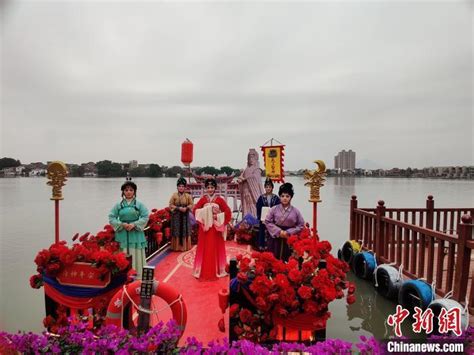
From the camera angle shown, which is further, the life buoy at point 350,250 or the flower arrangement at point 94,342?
the life buoy at point 350,250

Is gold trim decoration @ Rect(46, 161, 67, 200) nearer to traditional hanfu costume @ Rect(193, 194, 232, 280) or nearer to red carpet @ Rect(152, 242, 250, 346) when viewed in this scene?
red carpet @ Rect(152, 242, 250, 346)

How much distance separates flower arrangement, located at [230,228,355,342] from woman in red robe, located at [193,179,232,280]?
2132 mm

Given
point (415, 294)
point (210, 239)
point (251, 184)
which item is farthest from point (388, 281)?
point (251, 184)

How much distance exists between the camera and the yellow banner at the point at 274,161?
7.80m

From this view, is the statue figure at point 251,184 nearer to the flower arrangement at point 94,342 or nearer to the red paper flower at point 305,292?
the red paper flower at point 305,292

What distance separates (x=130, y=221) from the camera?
4.29 m

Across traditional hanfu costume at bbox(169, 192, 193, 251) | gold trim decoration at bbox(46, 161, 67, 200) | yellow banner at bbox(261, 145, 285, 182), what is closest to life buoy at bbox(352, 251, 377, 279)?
yellow banner at bbox(261, 145, 285, 182)

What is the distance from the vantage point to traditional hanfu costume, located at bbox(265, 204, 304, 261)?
4176 mm

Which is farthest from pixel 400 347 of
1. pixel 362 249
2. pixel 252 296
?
pixel 362 249

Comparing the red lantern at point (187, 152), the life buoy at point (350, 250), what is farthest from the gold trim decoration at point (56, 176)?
the life buoy at point (350, 250)

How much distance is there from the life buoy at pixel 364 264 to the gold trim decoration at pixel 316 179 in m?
2.84

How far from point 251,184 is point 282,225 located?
4.14 meters

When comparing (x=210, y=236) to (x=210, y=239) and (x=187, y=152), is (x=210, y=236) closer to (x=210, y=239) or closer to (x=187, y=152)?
(x=210, y=239)

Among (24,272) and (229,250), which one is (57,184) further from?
(24,272)
